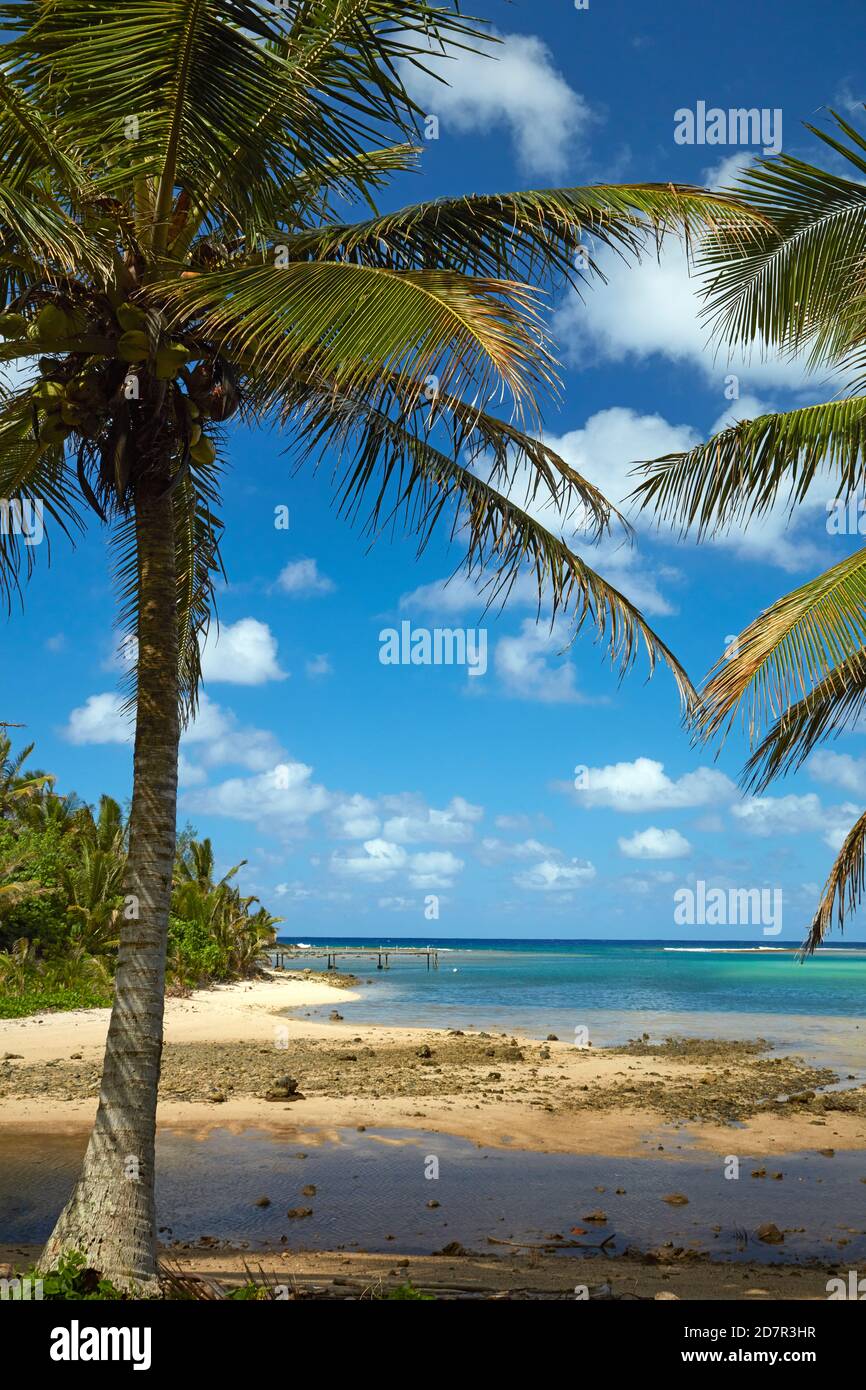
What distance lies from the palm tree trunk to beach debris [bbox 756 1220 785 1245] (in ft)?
17.3

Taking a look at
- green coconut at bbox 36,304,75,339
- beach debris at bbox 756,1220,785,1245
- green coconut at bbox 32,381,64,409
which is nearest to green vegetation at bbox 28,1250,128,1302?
green coconut at bbox 32,381,64,409

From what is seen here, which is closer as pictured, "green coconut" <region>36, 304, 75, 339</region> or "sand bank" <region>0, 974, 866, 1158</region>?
"green coconut" <region>36, 304, 75, 339</region>

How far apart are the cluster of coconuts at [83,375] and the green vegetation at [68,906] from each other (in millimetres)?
14472

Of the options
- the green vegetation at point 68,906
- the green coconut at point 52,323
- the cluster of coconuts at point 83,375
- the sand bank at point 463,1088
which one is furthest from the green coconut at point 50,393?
the green vegetation at point 68,906

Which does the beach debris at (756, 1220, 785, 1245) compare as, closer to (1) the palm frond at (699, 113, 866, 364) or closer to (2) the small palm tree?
(1) the palm frond at (699, 113, 866, 364)

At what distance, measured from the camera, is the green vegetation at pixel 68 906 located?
83.3 ft

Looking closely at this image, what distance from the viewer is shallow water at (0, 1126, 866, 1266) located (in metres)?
8.63

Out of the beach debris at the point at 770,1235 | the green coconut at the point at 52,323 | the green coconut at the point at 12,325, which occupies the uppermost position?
the green coconut at the point at 12,325

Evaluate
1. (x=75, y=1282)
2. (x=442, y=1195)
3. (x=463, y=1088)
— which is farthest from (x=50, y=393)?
(x=463, y=1088)

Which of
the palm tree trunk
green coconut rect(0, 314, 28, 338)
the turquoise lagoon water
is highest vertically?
green coconut rect(0, 314, 28, 338)

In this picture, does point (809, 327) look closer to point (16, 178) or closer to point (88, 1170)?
point (16, 178)

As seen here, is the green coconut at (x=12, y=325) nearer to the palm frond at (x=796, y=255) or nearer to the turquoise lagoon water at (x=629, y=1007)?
the palm frond at (x=796, y=255)

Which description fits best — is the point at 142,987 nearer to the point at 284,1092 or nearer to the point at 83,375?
the point at 83,375

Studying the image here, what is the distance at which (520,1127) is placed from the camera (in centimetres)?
1362
